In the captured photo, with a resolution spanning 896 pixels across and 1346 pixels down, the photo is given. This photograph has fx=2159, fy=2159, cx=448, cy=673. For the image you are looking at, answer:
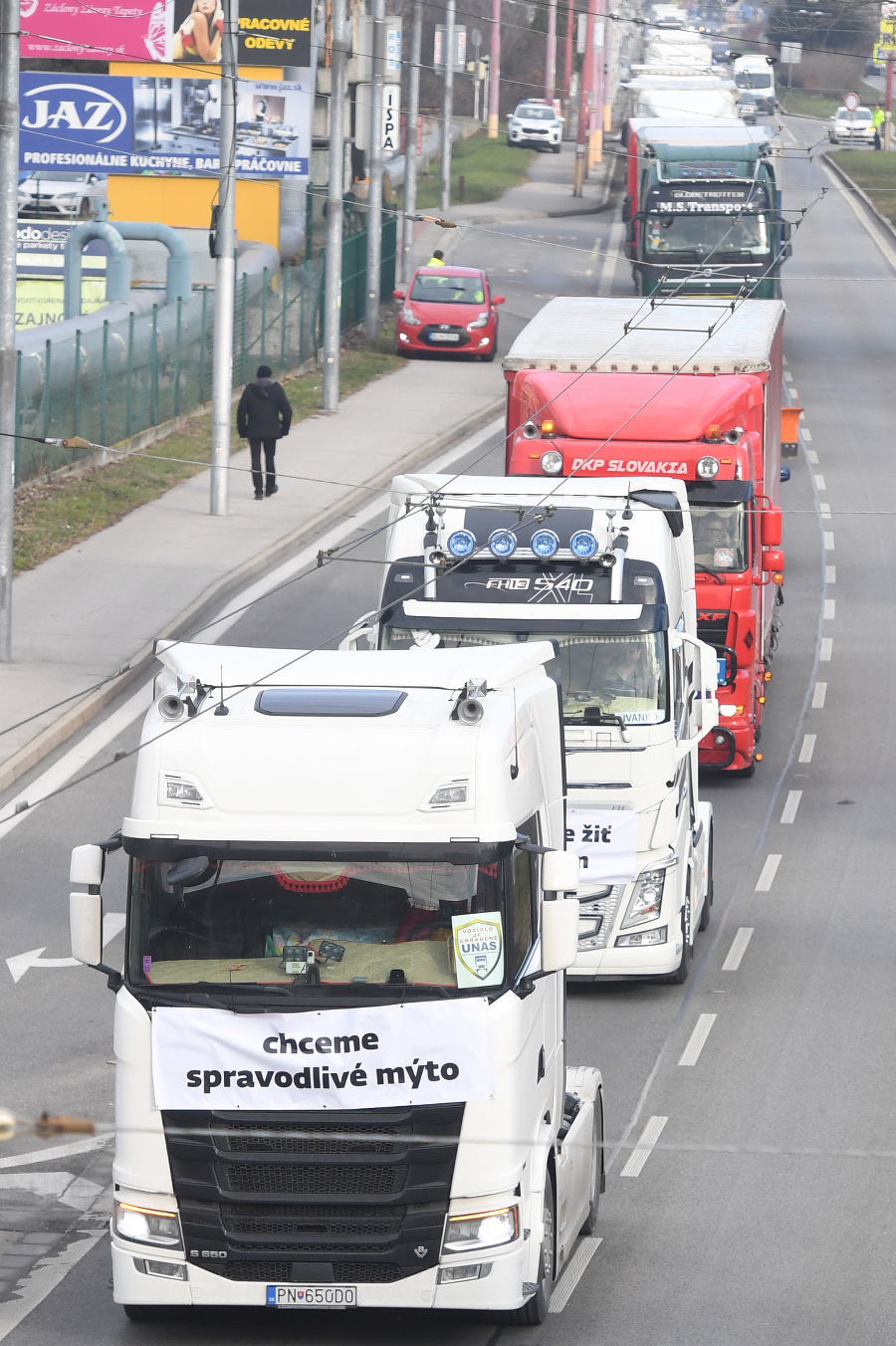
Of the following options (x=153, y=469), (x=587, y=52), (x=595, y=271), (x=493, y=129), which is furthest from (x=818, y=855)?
(x=493, y=129)

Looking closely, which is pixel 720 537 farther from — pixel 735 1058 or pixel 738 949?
pixel 735 1058

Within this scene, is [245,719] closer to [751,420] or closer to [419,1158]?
[419,1158]

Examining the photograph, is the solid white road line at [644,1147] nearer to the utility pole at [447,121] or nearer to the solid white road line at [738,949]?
the solid white road line at [738,949]

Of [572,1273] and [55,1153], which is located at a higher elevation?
[572,1273]

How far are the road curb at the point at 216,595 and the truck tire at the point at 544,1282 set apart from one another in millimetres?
7318

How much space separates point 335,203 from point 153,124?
362 inches

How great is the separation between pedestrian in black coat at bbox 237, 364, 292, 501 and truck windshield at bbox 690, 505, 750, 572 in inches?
480

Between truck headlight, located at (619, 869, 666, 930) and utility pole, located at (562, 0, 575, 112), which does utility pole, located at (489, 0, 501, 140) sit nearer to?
utility pole, located at (562, 0, 575, 112)

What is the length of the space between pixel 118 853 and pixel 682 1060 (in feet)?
20.4

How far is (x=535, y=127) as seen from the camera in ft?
302

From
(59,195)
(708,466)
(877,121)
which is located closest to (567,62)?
(877,121)

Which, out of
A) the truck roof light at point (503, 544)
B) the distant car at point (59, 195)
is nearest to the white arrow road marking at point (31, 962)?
the truck roof light at point (503, 544)

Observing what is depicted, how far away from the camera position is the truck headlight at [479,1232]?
29.3 ft

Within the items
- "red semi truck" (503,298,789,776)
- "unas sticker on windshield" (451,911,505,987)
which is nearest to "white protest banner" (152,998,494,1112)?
"unas sticker on windshield" (451,911,505,987)
